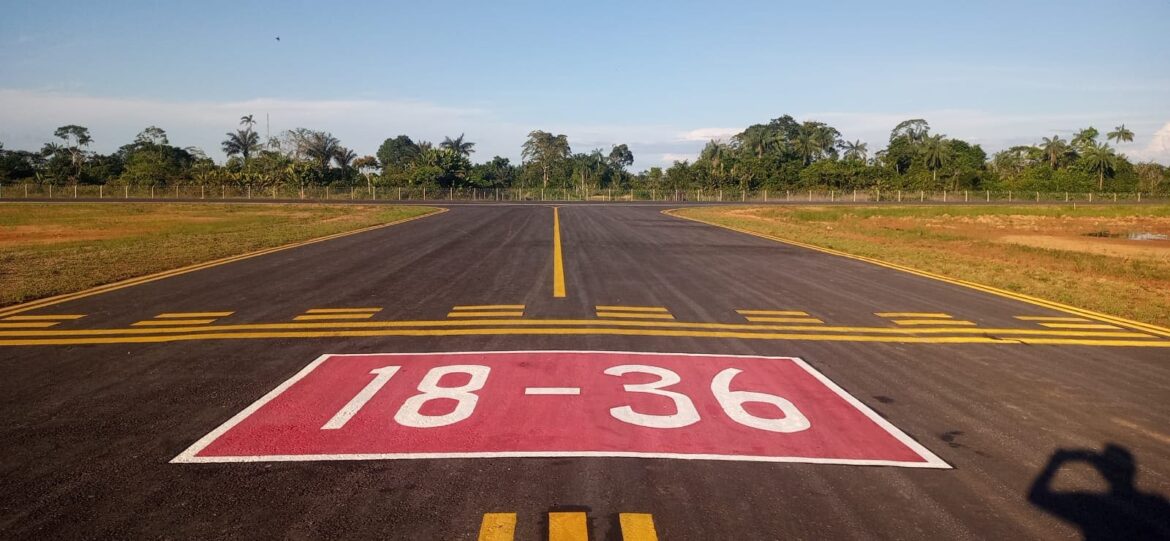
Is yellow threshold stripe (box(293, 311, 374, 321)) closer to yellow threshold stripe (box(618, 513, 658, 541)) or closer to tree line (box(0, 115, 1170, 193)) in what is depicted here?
yellow threshold stripe (box(618, 513, 658, 541))

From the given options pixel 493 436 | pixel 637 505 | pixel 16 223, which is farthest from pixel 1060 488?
pixel 16 223

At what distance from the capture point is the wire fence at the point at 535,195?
228 feet

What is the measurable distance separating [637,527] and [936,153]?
4442 inches

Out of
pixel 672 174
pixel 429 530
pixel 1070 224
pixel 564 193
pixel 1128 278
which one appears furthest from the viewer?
pixel 672 174

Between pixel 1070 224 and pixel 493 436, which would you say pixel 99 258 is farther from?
pixel 1070 224

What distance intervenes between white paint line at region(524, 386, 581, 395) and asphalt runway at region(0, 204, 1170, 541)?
0.06 m

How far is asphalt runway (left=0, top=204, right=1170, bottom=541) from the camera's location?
397 centimetres

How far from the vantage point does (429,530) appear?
3.78 m

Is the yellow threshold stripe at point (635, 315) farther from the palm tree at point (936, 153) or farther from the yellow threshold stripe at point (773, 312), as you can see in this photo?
the palm tree at point (936, 153)

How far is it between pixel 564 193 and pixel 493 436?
85672 millimetres

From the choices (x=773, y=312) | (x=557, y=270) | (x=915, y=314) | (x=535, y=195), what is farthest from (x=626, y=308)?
(x=535, y=195)

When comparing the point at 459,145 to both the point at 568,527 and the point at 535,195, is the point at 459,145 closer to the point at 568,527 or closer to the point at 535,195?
the point at 535,195

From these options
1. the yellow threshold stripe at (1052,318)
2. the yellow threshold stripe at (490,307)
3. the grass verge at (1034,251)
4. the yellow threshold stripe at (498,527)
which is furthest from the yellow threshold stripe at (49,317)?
the grass verge at (1034,251)

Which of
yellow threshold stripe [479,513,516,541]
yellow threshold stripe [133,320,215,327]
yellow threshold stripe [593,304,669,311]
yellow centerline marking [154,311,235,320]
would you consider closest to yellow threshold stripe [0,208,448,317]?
yellow centerline marking [154,311,235,320]
